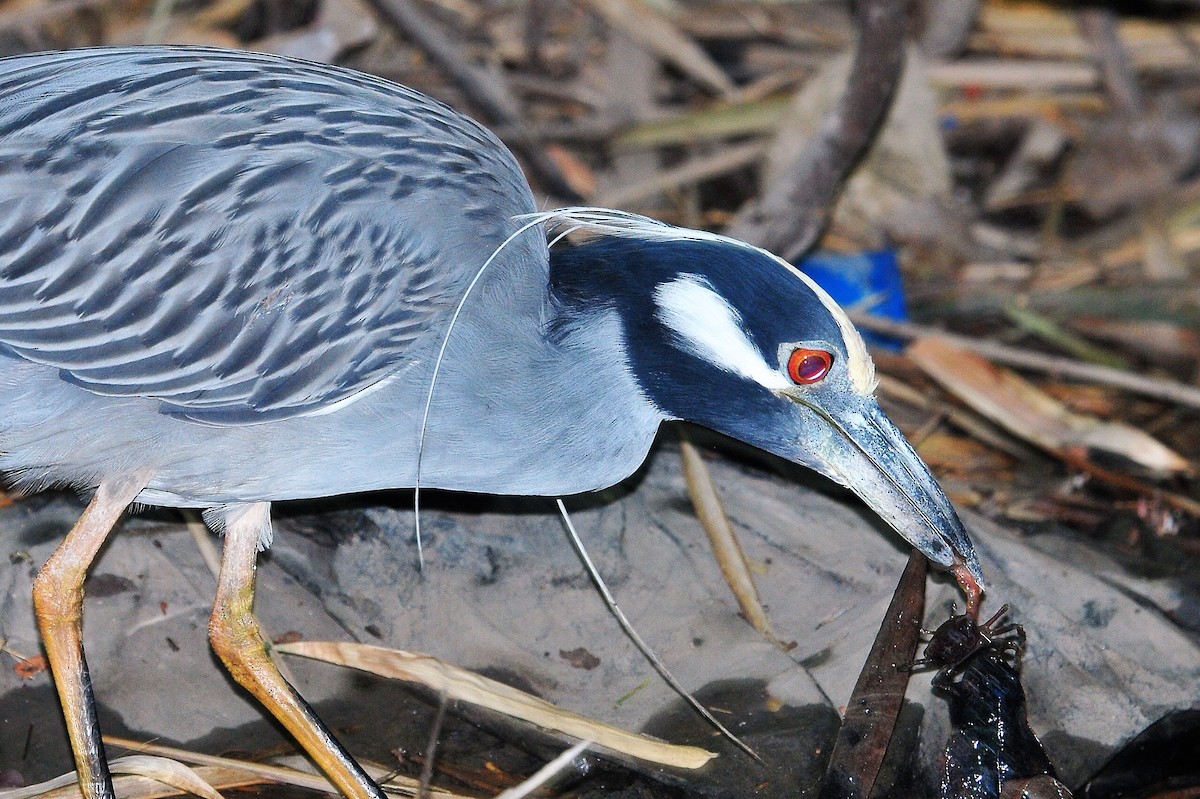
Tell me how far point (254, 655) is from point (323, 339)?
82 cm

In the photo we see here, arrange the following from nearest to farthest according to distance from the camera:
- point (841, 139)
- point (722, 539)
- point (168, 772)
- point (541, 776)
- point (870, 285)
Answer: point (541, 776) < point (168, 772) < point (722, 539) < point (841, 139) < point (870, 285)

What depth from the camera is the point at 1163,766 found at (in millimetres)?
3467

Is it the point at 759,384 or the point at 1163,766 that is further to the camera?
the point at 1163,766

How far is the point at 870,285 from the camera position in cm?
507

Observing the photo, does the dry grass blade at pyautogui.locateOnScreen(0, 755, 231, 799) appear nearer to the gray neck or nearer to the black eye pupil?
the gray neck

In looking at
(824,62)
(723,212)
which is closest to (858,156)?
(723,212)

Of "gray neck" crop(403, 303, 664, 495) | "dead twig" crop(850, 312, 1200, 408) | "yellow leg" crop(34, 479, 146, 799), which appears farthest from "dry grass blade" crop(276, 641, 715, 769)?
"dead twig" crop(850, 312, 1200, 408)

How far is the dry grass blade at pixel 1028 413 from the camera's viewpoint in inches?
175

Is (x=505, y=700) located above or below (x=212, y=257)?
below

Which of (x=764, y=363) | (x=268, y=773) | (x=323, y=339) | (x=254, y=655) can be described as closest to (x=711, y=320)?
(x=764, y=363)

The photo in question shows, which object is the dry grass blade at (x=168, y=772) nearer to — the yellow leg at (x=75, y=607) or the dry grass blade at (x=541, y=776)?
the yellow leg at (x=75, y=607)

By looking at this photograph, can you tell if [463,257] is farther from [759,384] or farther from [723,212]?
[723,212]

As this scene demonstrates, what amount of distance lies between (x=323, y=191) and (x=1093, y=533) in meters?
2.63

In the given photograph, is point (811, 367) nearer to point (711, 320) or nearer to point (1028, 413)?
point (711, 320)
